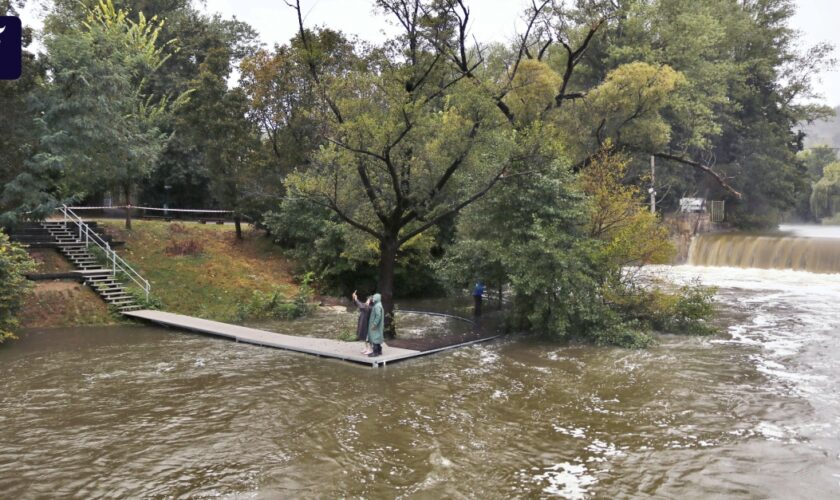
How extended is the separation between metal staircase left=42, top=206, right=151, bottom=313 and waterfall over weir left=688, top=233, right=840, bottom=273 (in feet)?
95.7

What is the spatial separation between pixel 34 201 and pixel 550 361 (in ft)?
59.0

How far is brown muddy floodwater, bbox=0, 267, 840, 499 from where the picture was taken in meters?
7.81

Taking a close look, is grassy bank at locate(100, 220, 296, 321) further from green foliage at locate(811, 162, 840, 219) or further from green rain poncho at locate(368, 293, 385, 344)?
green foliage at locate(811, 162, 840, 219)

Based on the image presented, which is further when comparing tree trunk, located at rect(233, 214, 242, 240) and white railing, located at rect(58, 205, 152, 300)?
tree trunk, located at rect(233, 214, 242, 240)

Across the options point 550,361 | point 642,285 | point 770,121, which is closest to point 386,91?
point 550,361

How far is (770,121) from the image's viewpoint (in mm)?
46000

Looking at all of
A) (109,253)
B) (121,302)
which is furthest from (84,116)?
(121,302)

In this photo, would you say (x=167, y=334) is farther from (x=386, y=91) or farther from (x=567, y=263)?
(x=567, y=263)

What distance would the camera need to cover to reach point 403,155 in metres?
15.4

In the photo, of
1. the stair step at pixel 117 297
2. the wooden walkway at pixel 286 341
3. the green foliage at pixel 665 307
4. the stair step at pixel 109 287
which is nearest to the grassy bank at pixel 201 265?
the stair step at pixel 117 297

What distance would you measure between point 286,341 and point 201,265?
35.4ft

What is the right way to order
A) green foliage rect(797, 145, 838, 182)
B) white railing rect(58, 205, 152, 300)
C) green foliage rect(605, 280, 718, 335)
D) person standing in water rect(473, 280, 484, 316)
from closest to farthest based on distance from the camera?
green foliage rect(605, 280, 718, 335) → person standing in water rect(473, 280, 484, 316) → white railing rect(58, 205, 152, 300) → green foliage rect(797, 145, 838, 182)

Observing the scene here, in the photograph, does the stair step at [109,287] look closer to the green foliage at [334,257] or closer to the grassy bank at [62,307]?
the grassy bank at [62,307]

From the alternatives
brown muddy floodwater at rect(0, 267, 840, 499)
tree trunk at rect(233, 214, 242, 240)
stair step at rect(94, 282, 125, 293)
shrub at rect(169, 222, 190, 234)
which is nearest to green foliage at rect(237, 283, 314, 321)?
stair step at rect(94, 282, 125, 293)
